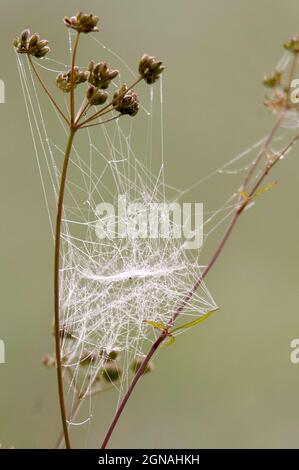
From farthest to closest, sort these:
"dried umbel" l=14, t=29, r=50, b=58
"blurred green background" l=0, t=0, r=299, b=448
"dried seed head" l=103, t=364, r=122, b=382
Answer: "blurred green background" l=0, t=0, r=299, b=448 → "dried seed head" l=103, t=364, r=122, b=382 → "dried umbel" l=14, t=29, r=50, b=58

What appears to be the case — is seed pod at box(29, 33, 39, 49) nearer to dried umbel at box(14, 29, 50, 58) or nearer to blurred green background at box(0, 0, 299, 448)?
dried umbel at box(14, 29, 50, 58)

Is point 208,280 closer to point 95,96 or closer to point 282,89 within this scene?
point 282,89

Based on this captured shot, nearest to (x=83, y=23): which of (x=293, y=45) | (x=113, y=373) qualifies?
(x=293, y=45)

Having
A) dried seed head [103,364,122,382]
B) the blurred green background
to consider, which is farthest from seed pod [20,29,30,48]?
the blurred green background

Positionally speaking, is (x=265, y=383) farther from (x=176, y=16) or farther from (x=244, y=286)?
(x=176, y=16)

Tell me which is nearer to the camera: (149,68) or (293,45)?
(149,68)

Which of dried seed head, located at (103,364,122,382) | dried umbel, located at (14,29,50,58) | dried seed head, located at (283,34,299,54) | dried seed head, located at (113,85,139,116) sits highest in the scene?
dried seed head, located at (283,34,299,54)

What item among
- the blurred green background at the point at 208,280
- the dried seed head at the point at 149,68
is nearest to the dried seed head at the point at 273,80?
the dried seed head at the point at 149,68

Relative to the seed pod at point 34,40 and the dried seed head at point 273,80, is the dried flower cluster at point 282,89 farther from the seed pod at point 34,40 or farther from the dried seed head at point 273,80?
the seed pod at point 34,40
